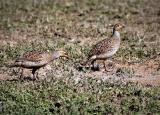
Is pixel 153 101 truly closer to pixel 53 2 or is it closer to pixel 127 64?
pixel 127 64

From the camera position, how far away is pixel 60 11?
74.3ft

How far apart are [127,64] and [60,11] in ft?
26.4

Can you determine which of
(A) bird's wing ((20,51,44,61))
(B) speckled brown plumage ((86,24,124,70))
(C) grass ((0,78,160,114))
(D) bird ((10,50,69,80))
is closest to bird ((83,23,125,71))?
(B) speckled brown plumage ((86,24,124,70))

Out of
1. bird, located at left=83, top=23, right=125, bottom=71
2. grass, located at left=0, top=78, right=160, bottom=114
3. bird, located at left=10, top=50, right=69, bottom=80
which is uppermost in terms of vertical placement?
bird, located at left=83, top=23, right=125, bottom=71

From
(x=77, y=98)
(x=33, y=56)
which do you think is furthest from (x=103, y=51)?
(x=77, y=98)

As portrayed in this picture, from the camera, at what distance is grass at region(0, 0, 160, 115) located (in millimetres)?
11773

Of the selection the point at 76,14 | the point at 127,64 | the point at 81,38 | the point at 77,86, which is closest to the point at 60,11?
the point at 76,14

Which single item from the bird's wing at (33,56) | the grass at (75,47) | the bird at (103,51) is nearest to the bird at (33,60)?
the bird's wing at (33,56)

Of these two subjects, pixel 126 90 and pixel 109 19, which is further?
pixel 109 19

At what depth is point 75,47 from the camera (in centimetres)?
1673

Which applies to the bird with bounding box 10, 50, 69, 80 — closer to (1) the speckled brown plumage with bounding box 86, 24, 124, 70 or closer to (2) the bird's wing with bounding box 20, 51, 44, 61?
(2) the bird's wing with bounding box 20, 51, 44, 61

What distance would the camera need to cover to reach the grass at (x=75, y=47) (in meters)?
11.8

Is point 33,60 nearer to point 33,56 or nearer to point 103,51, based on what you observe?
point 33,56

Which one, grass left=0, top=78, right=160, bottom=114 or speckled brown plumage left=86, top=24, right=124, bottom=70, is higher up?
speckled brown plumage left=86, top=24, right=124, bottom=70
